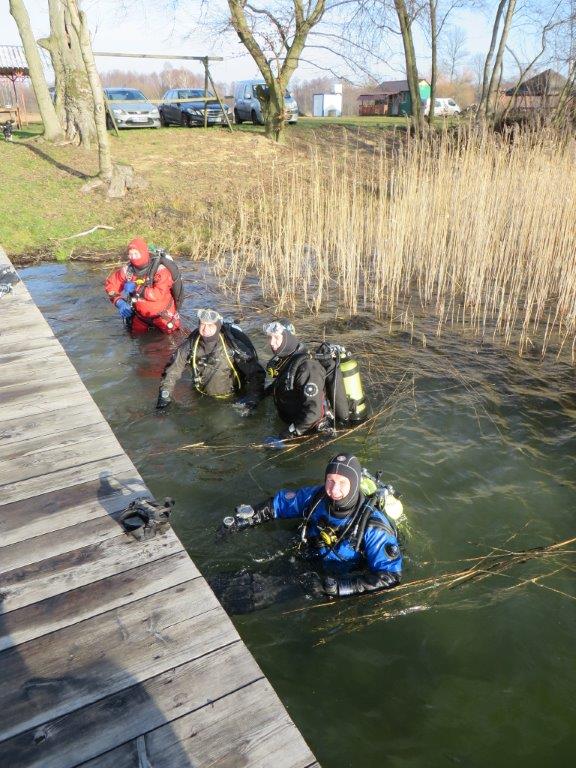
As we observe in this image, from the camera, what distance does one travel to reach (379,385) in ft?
23.6

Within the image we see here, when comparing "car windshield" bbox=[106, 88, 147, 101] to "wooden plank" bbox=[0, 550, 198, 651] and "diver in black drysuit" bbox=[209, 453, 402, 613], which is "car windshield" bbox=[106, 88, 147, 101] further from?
"wooden plank" bbox=[0, 550, 198, 651]

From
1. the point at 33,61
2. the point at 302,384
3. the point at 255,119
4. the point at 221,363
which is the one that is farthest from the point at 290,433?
the point at 255,119

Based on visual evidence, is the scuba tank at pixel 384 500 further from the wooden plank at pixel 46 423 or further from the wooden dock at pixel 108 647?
the wooden plank at pixel 46 423

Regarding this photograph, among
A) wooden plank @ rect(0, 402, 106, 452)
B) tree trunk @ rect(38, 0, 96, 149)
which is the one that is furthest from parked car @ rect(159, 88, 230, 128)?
wooden plank @ rect(0, 402, 106, 452)

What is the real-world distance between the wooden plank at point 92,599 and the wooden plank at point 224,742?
742 millimetres

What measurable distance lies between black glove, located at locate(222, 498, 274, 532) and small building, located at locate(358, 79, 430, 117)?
37.7 meters

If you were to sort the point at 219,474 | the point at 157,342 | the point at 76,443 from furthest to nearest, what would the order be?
the point at 157,342 → the point at 219,474 → the point at 76,443

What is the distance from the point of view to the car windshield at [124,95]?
75.8ft

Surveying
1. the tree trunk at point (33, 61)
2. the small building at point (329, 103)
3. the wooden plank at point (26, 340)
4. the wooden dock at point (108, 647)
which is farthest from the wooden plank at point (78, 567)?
the small building at point (329, 103)

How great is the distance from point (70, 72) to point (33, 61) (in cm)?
109

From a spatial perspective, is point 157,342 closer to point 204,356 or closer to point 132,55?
point 204,356

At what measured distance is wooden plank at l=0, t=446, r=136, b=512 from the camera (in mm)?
3690

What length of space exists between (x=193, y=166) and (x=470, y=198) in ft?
36.6

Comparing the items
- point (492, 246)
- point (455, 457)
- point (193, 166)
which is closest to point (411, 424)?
point (455, 457)
